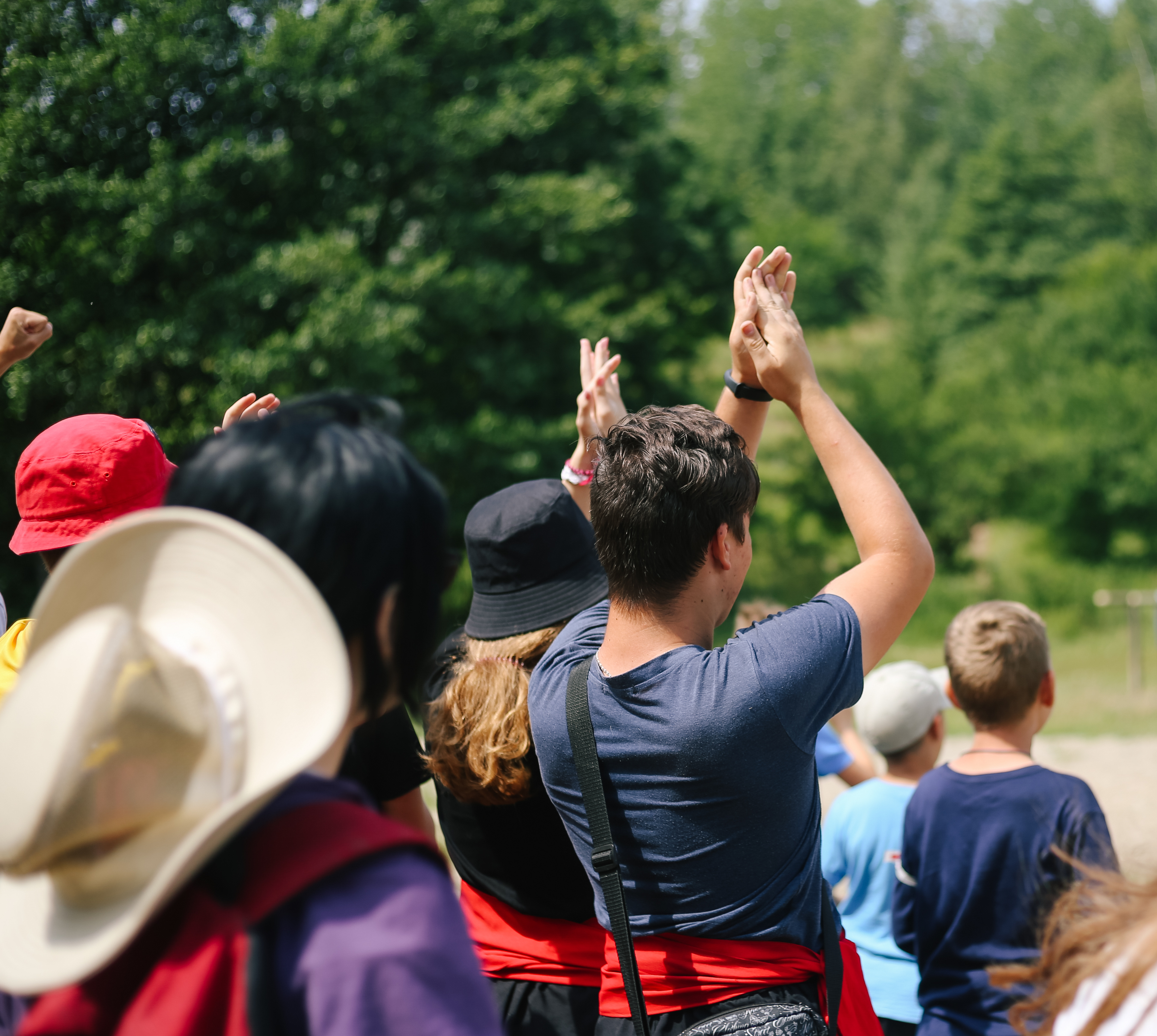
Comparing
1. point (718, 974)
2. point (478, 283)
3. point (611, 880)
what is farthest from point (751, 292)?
point (478, 283)

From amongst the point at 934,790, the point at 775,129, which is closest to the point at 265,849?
the point at 934,790

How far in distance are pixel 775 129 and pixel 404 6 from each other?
1968 inches

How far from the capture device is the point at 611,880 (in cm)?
190

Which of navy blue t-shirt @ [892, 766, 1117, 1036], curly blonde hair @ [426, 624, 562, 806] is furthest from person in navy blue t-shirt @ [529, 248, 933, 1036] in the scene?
navy blue t-shirt @ [892, 766, 1117, 1036]

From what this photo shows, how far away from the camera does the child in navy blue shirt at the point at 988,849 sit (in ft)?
8.74

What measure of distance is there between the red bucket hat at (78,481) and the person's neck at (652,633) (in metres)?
1.05

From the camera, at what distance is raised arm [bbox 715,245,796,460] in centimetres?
227

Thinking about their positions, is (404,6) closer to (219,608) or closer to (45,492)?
(45,492)

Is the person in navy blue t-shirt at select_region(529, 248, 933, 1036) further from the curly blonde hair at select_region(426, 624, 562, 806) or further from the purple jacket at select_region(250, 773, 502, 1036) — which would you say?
the purple jacket at select_region(250, 773, 502, 1036)

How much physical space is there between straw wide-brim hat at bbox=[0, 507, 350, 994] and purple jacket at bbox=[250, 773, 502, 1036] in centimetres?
11

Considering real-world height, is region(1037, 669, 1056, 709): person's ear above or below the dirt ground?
above

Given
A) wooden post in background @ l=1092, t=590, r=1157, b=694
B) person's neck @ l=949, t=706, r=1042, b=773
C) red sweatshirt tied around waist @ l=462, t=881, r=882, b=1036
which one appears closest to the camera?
red sweatshirt tied around waist @ l=462, t=881, r=882, b=1036

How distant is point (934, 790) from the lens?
291cm

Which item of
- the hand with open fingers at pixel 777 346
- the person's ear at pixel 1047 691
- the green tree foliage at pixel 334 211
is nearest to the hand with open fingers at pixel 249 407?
the hand with open fingers at pixel 777 346
